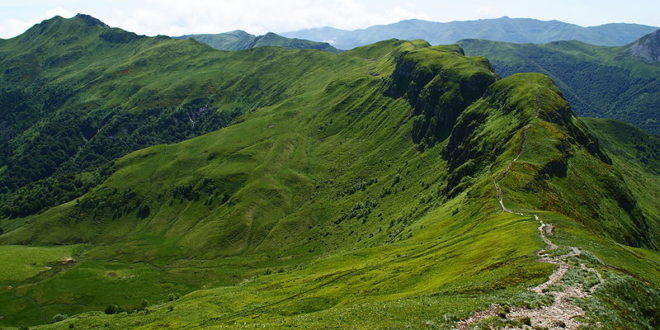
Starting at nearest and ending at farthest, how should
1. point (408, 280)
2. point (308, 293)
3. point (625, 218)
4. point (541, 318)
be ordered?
point (541, 318), point (408, 280), point (308, 293), point (625, 218)

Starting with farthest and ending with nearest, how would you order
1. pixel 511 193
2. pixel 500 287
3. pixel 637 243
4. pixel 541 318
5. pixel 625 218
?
pixel 625 218, pixel 637 243, pixel 511 193, pixel 500 287, pixel 541 318

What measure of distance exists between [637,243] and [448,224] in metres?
69.2

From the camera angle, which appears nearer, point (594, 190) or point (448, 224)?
point (448, 224)

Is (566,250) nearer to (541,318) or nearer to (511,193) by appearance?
(541,318)

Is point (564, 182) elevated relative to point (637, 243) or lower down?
elevated

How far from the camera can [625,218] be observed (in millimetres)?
160375

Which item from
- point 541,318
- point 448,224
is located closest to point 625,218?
point 448,224

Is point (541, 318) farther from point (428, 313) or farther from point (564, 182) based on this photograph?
point (564, 182)

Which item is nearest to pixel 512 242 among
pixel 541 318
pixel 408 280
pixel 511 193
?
pixel 408 280

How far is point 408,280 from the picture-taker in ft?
315

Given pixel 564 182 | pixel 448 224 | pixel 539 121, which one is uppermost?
pixel 539 121

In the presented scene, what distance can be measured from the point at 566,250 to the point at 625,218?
11060cm

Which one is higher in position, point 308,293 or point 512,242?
point 512,242

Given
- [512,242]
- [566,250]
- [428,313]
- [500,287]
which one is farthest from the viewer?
[512,242]
